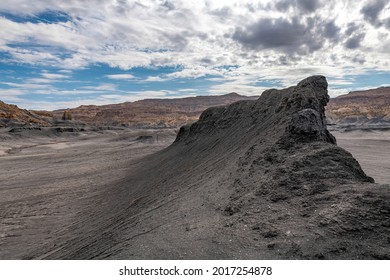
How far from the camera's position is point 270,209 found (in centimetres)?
526

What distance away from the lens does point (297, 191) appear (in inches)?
219

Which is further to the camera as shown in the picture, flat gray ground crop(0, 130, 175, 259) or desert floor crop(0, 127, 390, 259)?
flat gray ground crop(0, 130, 175, 259)

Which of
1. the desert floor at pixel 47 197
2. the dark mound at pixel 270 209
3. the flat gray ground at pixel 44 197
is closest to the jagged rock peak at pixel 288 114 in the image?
the dark mound at pixel 270 209

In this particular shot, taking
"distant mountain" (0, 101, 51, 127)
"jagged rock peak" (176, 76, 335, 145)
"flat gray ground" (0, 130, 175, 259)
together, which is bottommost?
"flat gray ground" (0, 130, 175, 259)

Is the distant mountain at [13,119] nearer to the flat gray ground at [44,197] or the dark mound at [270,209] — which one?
the flat gray ground at [44,197]

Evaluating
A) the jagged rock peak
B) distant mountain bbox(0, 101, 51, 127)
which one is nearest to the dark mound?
the jagged rock peak

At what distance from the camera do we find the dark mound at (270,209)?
4.34 meters

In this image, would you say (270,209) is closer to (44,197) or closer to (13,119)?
(44,197)

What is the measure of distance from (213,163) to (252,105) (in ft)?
16.0

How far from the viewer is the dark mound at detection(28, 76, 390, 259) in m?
4.34

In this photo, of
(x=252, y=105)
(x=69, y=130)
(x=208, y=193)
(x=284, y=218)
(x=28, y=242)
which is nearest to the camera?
(x=284, y=218)

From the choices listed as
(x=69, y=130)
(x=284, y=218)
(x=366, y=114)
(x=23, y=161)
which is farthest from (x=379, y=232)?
(x=366, y=114)

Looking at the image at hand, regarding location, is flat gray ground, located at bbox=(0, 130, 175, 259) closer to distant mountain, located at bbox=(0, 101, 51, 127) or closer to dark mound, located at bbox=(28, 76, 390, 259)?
dark mound, located at bbox=(28, 76, 390, 259)
